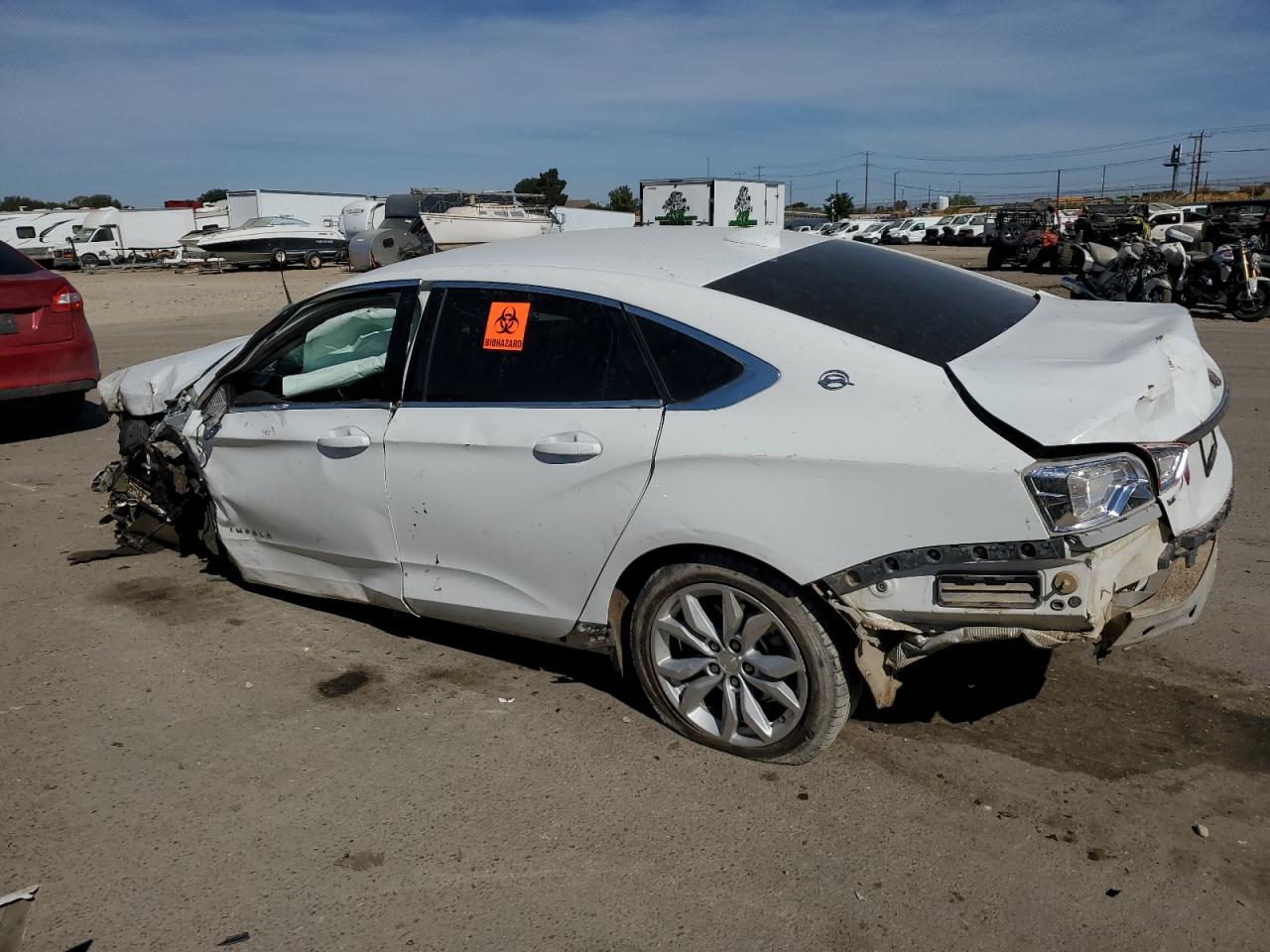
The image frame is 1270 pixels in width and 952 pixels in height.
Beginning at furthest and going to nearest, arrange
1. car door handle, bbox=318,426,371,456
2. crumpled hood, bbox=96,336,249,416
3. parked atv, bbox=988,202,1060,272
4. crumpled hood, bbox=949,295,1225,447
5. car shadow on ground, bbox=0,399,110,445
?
parked atv, bbox=988,202,1060,272 < car shadow on ground, bbox=0,399,110,445 < crumpled hood, bbox=96,336,249,416 < car door handle, bbox=318,426,371,456 < crumpled hood, bbox=949,295,1225,447

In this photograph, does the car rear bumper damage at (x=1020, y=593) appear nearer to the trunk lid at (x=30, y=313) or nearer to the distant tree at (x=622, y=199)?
the trunk lid at (x=30, y=313)

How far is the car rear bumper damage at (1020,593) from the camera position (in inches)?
117

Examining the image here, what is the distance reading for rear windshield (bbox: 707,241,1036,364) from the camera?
11.2 ft

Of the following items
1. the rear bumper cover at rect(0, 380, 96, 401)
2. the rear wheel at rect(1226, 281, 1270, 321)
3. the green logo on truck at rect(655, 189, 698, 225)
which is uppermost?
the green logo on truck at rect(655, 189, 698, 225)

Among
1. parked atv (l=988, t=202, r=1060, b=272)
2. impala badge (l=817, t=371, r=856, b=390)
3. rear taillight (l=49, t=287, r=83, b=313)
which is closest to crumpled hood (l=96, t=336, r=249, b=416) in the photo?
rear taillight (l=49, t=287, r=83, b=313)

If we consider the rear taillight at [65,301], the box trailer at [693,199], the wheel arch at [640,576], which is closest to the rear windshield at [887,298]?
the wheel arch at [640,576]

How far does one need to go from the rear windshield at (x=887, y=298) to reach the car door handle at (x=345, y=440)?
151 cm

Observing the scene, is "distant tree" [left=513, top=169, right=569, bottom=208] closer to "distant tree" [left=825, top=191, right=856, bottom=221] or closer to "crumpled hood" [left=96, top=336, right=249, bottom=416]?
Answer: "distant tree" [left=825, top=191, right=856, bottom=221]

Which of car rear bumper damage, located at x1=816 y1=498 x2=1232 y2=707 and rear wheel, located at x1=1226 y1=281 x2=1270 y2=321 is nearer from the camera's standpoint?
car rear bumper damage, located at x1=816 y1=498 x2=1232 y2=707

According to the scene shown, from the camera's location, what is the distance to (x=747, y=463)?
329 cm

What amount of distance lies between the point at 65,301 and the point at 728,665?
279 inches

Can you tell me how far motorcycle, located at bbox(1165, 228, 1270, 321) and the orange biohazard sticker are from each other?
14.3 m

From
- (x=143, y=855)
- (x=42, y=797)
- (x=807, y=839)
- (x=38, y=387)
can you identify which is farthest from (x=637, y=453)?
(x=38, y=387)

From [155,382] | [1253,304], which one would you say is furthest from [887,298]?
[1253,304]
